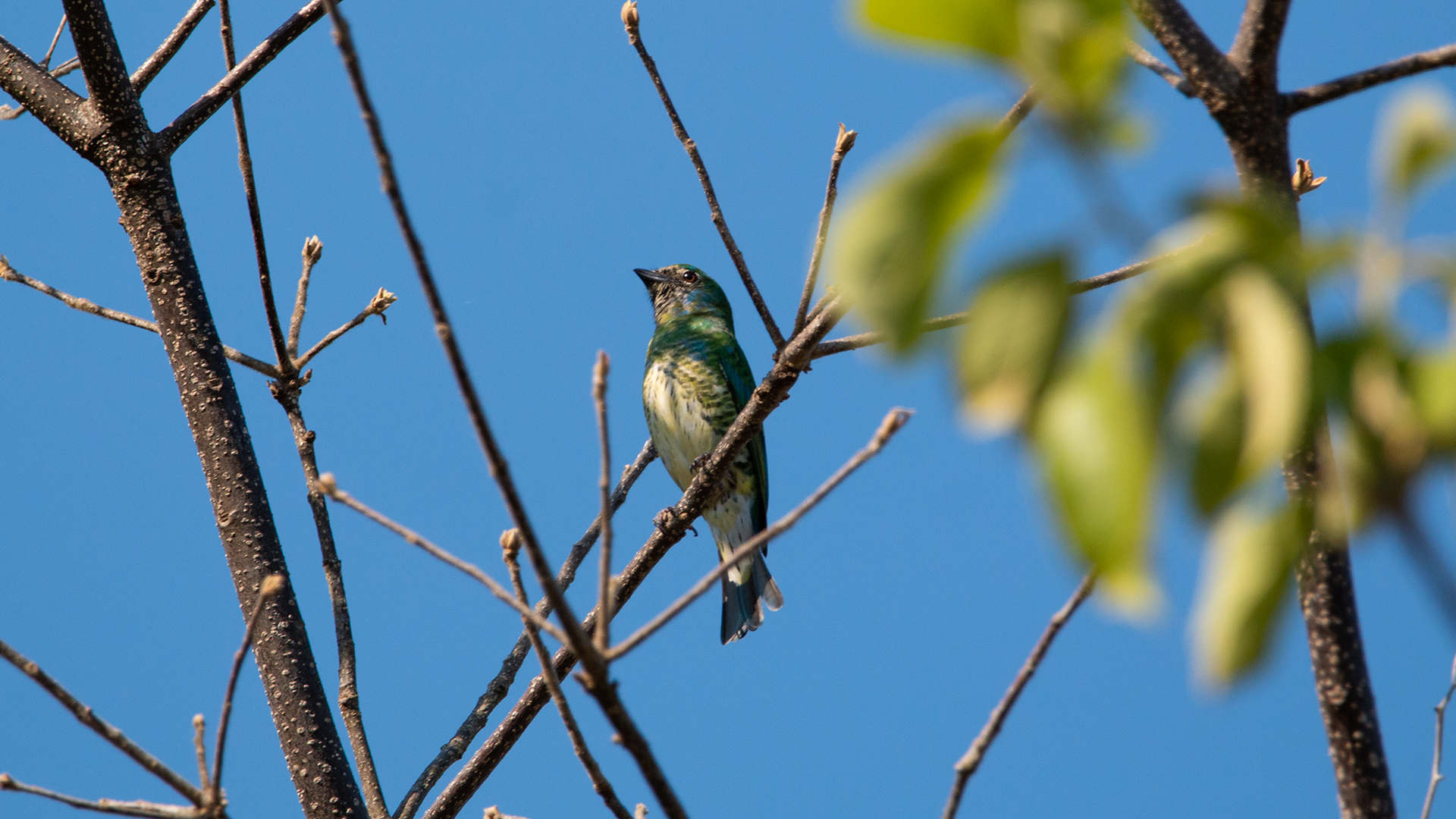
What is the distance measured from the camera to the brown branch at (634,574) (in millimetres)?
2498

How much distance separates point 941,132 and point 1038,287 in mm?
89

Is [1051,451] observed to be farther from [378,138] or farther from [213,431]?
[213,431]

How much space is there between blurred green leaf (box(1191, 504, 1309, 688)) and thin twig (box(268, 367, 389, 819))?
2374 millimetres

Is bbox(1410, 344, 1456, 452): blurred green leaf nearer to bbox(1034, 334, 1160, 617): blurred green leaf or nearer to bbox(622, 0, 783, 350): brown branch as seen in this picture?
bbox(1034, 334, 1160, 617): blurred green leaf

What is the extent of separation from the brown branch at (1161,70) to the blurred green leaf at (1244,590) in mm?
761

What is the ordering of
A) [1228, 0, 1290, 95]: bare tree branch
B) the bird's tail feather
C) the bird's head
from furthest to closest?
the bird's head
the bird's tail feather
[1228, 0, 1290, 95]: bare tree branch

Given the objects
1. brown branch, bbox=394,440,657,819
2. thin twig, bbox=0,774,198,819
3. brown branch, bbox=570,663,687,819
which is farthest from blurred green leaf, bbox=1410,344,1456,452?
brown branch, bbox=394,440,657,819

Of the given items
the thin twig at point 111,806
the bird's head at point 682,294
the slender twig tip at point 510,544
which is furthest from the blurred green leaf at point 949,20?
the bird's head at point 682,294

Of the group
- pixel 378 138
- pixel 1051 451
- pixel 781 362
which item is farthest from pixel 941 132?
pixel 781 362

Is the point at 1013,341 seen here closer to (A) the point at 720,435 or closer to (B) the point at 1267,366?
(B) the point at 1267,366

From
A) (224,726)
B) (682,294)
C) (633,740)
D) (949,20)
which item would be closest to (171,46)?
(224,726)

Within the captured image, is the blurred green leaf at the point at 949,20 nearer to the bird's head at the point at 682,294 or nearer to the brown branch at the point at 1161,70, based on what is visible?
the brown branch at the point at 1161,70

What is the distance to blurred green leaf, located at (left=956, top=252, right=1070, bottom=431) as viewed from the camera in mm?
560

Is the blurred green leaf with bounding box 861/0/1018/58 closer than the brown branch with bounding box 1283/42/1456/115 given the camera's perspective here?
Yes
